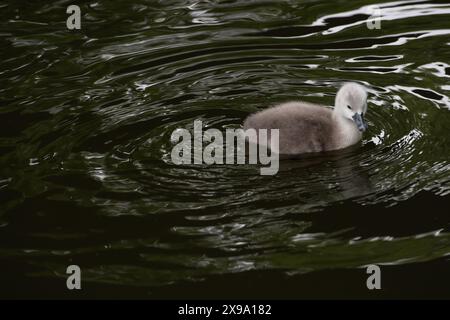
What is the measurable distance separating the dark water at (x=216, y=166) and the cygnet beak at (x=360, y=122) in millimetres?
153

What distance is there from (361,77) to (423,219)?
220 cm

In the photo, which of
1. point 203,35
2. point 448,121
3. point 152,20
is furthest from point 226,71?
point 448,121

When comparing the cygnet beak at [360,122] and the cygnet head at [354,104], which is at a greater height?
the cygnet head at [354,104]

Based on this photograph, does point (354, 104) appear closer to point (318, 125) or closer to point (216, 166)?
point (318, 125)

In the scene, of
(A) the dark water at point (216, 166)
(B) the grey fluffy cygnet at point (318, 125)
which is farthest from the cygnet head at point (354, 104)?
(A) the dark water at point (216, 166)

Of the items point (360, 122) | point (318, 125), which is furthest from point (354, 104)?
point (318, 125)

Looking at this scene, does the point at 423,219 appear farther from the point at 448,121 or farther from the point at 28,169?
the point at 28,169

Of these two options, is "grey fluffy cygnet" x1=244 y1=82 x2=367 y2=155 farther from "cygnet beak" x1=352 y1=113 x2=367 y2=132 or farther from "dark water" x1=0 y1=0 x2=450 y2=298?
"dark water" x1=0 y1=0 x2=450 y2=298

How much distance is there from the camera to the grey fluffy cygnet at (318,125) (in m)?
5.98

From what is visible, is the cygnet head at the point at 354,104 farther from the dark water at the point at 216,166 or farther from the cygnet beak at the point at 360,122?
the dark water at the point at 216,166

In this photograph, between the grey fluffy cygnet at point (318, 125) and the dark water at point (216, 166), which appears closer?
the dark water at point (216, 166)

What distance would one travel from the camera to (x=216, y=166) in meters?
5.72

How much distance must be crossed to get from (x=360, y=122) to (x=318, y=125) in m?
0.27

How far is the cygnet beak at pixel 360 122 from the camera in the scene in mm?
5914
